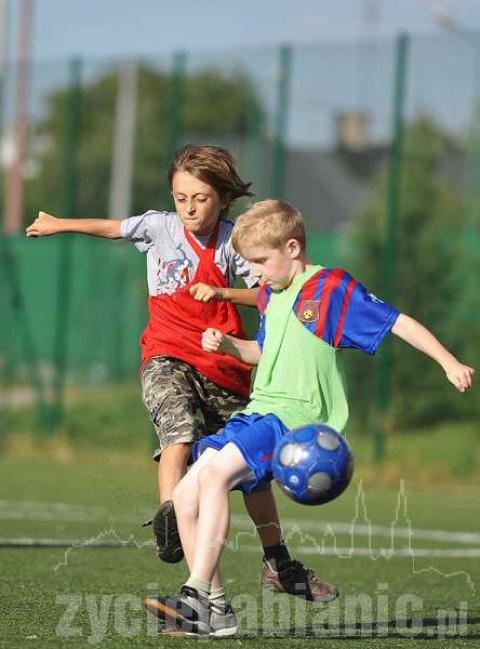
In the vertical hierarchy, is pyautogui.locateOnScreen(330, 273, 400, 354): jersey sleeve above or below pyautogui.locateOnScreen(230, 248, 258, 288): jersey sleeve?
below

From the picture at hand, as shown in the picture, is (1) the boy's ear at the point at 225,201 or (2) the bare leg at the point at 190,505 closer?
(2) the bare leg at the point at 190,505

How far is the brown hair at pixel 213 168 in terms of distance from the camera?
656 cm

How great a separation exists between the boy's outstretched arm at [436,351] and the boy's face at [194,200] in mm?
1276

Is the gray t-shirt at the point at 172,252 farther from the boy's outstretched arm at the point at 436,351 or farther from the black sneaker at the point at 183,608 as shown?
the black sneaker at the point at 183,608

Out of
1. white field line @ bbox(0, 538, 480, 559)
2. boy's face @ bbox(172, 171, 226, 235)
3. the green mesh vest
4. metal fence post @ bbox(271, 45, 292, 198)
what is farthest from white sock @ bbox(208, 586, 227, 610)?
metal fence post @ bbox(271, 45, 292, 198)

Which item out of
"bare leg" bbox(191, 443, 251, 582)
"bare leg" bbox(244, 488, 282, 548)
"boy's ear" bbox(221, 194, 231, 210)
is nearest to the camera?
"bare leg" bbox(191, 443, 251, 582)

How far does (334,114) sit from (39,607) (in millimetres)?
11987

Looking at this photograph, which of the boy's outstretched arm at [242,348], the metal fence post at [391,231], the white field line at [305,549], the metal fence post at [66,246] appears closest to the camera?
the boy's outstretched arm at [242,348]

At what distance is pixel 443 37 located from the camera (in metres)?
15.5

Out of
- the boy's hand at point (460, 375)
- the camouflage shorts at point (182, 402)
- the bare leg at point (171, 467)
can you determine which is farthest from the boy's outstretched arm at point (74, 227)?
the boy's hand at point (460, 375)

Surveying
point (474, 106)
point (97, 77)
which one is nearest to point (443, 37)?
point (474, 106)

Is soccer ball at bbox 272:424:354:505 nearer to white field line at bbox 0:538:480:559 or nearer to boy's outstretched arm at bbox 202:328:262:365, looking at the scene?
boy's outstretched arm at bbox 202:328:262:365

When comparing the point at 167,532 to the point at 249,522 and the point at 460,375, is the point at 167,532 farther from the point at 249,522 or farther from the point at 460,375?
the point at 249,522

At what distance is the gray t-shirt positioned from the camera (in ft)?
22.2
